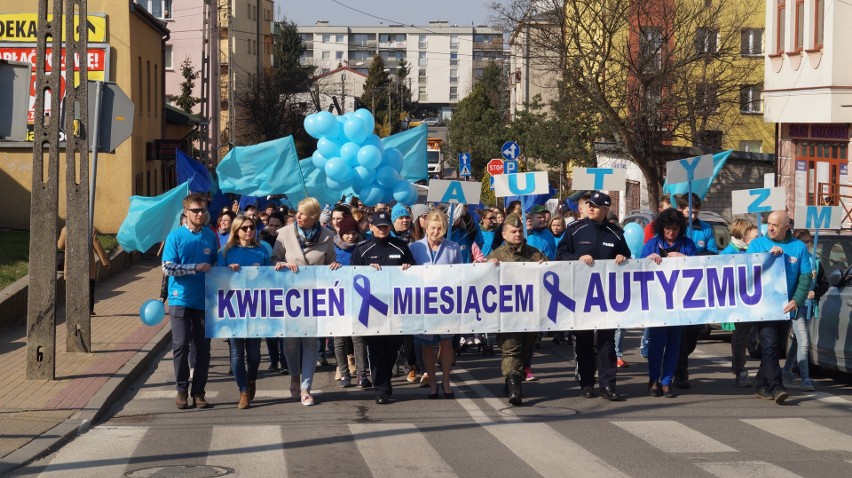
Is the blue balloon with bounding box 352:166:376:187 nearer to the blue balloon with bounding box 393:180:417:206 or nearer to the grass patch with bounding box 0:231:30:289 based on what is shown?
the blue balloon with bounding box 393:180:417:206

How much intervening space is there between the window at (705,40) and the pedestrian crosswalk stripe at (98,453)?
32116mm

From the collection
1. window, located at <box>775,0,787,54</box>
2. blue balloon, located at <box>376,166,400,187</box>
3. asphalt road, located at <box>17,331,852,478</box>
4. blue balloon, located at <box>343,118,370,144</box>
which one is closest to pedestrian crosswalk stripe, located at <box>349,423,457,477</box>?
asphalt road, located at <box>17,331,852,478</box>

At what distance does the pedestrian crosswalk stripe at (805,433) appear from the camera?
30.7 ft

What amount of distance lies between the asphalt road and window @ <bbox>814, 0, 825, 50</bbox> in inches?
799

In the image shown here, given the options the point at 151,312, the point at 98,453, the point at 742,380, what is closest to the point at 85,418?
the point at 98,453

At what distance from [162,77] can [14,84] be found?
3492 cm

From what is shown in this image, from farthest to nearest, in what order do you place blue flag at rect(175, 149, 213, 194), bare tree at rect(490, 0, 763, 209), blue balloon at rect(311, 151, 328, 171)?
bare tree at rect(490, 0, 763, 209)
blue flag at rect(175, 149, 213, 194)
blue balloon at rect(311, 151, 328, 171)

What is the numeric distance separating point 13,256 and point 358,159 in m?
8.08

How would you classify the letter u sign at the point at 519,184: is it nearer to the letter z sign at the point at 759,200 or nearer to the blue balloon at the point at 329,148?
the letter z sign at the point at 759,200

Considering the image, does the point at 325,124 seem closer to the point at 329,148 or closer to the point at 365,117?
the point at 329,148

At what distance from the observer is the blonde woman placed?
11.7m

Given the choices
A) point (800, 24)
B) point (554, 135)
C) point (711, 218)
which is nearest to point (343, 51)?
point (554, 135)

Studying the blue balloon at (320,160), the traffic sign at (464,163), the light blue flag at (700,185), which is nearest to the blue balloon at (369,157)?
the blue balloon at (320,160)

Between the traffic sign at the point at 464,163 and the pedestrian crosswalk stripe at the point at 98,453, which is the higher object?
the traffic sign at the point at 464,163
